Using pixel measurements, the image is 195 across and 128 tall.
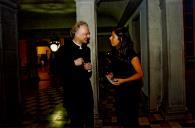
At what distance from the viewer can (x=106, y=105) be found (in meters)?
9.55

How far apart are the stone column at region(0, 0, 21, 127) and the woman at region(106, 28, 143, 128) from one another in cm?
302

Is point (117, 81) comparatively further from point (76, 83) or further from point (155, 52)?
point (155, 52)

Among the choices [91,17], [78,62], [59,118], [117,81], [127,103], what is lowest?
[59,118]

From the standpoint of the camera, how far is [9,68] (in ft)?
21.1

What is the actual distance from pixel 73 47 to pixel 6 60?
3208mm

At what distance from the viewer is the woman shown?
3.79 metres

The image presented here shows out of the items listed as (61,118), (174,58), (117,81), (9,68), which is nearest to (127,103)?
(117,81)

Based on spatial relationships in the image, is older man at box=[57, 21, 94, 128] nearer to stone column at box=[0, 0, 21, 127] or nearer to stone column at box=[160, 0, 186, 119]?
stone column at box=[0, 0, 21, 127]

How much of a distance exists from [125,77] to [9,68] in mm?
3382

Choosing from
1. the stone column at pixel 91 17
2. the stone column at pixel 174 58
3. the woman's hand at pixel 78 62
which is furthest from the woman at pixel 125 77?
the stone column at pixel 174 58

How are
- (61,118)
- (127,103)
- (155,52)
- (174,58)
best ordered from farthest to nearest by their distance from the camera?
(155,52) → (61,118) → (174,58) → (127,103)

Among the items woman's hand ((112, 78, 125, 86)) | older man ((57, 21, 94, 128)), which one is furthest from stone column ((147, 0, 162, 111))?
older man ((57, 21, 94, 128))

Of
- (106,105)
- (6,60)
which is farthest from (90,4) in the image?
(106,105)

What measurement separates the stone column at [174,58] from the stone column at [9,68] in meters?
3.21
